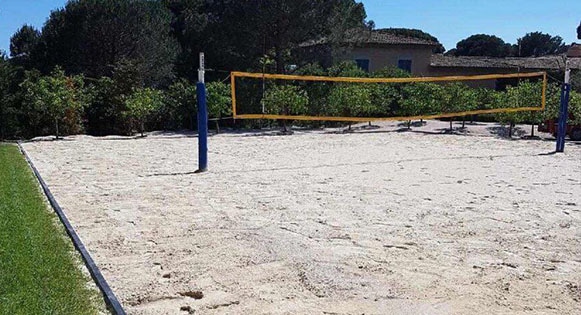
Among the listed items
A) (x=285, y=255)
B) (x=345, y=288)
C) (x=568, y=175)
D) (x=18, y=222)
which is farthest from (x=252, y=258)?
(x=568, y=175)

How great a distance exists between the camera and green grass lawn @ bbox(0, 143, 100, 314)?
132 inches

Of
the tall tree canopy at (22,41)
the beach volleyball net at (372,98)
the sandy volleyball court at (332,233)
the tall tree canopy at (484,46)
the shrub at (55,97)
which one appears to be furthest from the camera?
the tall tree canopy at (484,46)

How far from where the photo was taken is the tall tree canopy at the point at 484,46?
2140 inches

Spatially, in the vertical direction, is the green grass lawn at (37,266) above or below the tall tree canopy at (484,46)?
below

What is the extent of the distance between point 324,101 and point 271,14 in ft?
10.6

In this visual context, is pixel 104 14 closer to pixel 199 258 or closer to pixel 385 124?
pixel 385 124

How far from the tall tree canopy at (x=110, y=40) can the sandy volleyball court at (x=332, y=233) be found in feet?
39.9

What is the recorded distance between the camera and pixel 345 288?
3783mm

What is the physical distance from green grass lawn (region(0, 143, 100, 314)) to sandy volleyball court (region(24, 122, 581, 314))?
0.72 feet

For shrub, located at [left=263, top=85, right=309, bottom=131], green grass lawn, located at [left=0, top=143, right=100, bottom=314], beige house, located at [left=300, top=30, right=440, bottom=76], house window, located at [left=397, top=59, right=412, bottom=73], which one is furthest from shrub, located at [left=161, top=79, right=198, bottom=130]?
house window, located at [left=397, top=59, right=412, bottom=73]

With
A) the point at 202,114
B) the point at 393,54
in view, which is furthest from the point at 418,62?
the point at 202,114

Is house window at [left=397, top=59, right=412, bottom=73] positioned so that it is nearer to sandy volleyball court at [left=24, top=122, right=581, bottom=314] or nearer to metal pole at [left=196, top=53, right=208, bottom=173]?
sandy volleyball court at [left=24, top=122, right=581, bottom=314]

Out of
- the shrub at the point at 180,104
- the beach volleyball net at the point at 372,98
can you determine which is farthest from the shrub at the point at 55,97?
the beach volleyball net at the point at 372,98

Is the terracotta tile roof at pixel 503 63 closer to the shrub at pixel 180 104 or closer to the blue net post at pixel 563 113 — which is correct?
the shrub at pixel 180 104
